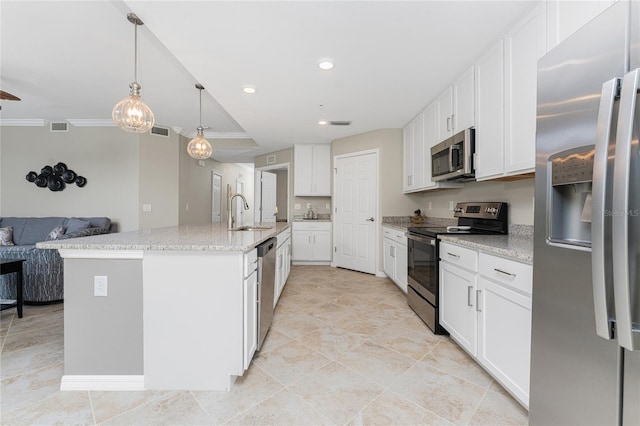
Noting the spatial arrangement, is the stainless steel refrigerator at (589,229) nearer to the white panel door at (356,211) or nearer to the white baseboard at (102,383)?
the white baseboard at (102,383)

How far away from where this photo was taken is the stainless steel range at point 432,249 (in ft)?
7.61

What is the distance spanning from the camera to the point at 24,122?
466 centimetres

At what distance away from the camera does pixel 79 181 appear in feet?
15.5

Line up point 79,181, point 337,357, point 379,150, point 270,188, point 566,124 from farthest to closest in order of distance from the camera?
point 270,188 → point 79,181 → point 379,150 → point 337,357 → point 566,124

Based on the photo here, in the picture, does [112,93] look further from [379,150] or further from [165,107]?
[379,150]

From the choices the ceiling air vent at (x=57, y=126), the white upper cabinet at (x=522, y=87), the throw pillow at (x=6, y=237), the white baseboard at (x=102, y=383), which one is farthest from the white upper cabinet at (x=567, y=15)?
the ceiling air vent at (x=57, y=126)

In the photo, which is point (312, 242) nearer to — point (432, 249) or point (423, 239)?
point (423, 239)

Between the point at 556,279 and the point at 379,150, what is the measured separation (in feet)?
11.8

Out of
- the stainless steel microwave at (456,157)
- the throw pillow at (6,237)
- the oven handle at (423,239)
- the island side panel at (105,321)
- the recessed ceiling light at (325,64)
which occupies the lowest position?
the island side panel at (105,321)

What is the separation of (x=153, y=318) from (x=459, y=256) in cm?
206

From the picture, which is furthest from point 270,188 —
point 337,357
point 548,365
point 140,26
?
point 548,365

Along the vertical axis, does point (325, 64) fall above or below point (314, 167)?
above

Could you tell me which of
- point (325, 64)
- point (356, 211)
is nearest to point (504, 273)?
point (325, 64)

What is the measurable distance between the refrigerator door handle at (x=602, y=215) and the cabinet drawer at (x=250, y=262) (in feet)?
5.05
